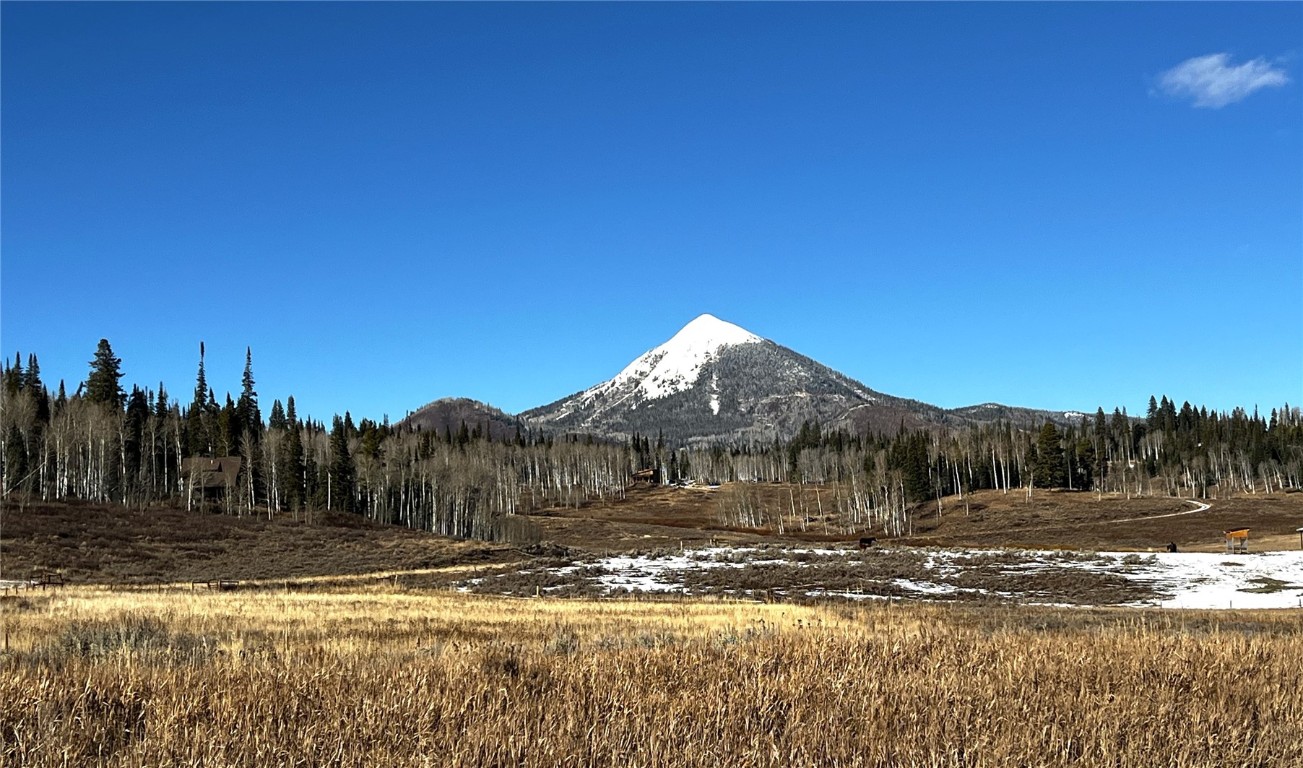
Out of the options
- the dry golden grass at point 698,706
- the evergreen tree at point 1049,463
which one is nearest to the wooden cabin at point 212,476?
the dry golden grass at point 698,706

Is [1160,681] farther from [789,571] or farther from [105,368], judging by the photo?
[105,368]

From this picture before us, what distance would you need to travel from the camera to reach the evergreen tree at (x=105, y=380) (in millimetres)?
118925

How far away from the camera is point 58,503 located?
8350 cm

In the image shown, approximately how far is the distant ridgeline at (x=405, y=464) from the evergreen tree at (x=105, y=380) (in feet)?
0.65

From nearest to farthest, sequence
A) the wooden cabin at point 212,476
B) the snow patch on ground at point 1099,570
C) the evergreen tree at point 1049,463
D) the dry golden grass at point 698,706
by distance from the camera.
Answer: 1. the dry golden grass at point 698,706
2. the snow patch on ground at point 1099,570
3. the wooden cabin at point 212,476
4. the evergreen tree at point 1049,463

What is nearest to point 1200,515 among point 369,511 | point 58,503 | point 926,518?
point 926,518

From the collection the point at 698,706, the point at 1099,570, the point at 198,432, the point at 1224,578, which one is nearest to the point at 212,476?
the point at 198,432

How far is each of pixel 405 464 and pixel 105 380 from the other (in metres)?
41.3

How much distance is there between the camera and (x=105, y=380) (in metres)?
122

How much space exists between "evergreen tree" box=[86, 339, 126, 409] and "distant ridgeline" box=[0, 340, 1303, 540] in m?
0.20

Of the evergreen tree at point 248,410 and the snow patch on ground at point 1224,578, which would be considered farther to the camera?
the evergreen tree at point 248,410


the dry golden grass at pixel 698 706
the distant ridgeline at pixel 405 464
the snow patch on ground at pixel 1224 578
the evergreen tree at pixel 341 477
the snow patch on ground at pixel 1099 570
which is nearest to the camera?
the dry golden grass at pixel 698 706

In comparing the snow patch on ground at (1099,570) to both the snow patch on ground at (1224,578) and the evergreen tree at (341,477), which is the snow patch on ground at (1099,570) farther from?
the evergreen tree at (341,477)

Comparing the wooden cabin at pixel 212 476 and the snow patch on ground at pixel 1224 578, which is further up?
the wooden cabin at pixel 212 476
